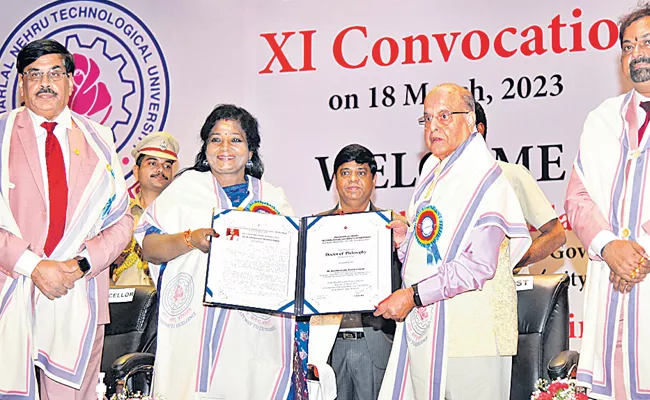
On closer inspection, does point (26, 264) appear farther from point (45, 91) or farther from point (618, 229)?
point (618, 229)

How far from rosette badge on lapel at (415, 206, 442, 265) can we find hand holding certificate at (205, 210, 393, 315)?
→ 0.17 metres

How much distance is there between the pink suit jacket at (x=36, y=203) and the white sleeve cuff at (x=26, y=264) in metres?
0.02

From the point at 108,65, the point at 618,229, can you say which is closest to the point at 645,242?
the point at 618,229

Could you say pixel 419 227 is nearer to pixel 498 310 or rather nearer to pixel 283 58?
pixel 498 310

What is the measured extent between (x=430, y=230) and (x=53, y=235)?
1478 millimetres

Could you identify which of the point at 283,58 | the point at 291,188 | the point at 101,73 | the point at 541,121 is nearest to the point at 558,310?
the point at 541,121

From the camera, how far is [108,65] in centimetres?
683

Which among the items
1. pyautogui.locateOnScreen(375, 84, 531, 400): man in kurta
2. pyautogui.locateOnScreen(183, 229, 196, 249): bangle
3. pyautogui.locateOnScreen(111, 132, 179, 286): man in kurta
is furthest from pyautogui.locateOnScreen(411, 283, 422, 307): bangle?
pyautogui.locateOnScreen(111, 132, 179, 286): man in kurta

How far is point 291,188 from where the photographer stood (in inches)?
251

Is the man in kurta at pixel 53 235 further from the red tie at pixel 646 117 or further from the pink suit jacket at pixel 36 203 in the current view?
the red tie at pixel 646 117

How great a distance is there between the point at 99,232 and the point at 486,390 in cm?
165

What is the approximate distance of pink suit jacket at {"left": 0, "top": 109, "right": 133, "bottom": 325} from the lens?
145 inches

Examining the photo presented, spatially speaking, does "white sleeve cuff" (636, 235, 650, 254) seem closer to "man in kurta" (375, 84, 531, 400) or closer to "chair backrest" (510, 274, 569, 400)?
"man in kurta" (375, 84, 531, 400)

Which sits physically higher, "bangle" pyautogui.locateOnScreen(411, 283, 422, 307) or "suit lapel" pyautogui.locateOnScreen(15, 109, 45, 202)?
"suit lapel" pyautogui.locateOnScreen(15, 109, 45, 202)
